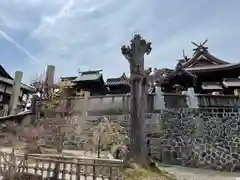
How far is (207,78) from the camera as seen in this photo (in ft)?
66.8

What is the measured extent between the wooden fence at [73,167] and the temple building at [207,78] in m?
13.6

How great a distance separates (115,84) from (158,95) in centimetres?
1261

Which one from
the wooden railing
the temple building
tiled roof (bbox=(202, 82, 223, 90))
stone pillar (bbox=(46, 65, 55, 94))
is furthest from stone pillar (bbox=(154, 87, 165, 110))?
stone pillar (bbox=(46, 65, 55, 94))

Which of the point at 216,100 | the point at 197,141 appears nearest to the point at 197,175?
the point at 197,141

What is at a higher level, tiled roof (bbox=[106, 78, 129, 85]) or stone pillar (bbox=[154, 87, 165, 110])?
tiled roof (bbox=[106, 78, 129, 85])

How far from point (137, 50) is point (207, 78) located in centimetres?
1404

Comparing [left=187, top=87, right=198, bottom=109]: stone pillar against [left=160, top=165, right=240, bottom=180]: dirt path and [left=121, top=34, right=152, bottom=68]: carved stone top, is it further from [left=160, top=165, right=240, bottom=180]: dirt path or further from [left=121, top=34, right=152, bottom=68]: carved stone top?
[left=121, top=34, right=152, bottom=68]: carved stone top

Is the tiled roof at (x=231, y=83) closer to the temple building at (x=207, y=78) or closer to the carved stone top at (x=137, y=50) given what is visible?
the temple building at (x=207, y=78)

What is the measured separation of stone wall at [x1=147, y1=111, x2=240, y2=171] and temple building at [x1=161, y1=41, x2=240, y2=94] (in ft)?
18.4

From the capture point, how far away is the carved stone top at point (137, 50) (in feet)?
26.9

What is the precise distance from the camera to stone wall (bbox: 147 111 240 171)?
11.7m

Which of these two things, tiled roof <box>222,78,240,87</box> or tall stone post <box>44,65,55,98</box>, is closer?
tiled roof <box>222,78,240,87</box>

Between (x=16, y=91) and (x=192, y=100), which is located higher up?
(x=16, y=91)

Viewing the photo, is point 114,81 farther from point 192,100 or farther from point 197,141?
point 197,141
